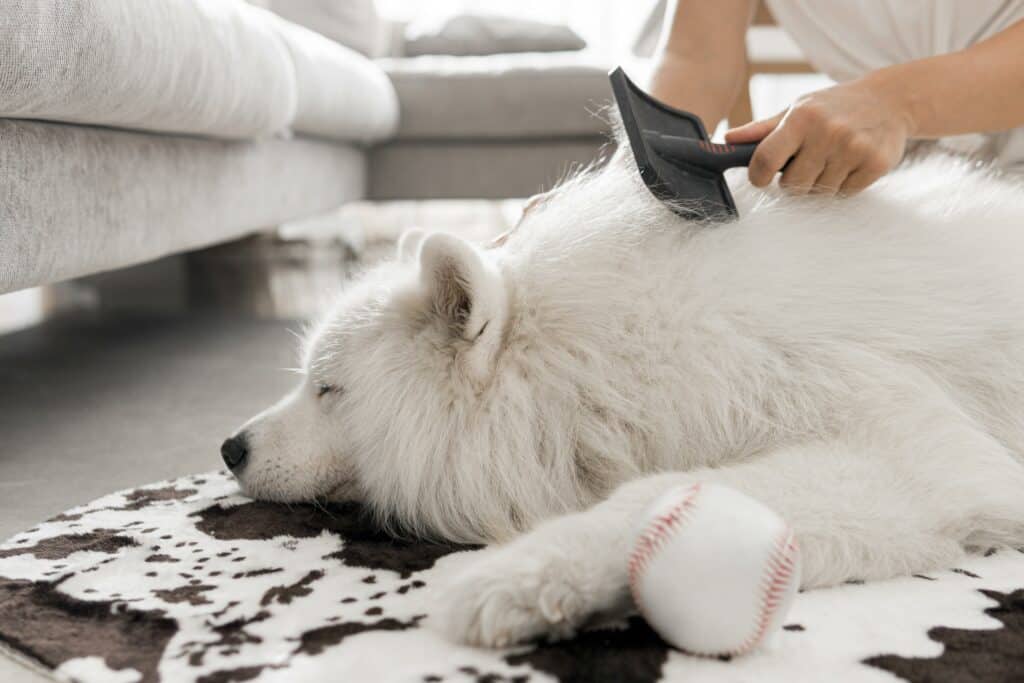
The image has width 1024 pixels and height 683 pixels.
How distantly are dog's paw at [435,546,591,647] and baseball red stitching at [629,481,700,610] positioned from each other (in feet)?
0.16

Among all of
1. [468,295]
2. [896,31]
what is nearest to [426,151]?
[896,31]

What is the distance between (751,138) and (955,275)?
342 mm

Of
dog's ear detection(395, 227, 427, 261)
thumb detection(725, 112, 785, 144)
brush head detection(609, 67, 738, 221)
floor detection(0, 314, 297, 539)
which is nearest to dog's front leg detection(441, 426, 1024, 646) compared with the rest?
brush head detection(609, 67, 738, 221)

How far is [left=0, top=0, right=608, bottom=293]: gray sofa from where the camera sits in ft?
4.84

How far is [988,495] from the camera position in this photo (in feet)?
3.54

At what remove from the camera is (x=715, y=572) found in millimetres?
823

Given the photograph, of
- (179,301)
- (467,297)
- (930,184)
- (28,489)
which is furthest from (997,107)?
(179,301)

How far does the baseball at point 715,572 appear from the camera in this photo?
0.83 meters

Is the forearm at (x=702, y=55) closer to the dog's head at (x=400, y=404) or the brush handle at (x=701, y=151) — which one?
the brush handle at (x=701, y=151)

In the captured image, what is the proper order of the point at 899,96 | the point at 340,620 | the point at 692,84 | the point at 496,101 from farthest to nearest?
1. the point at 496,101
2. the point at 692,84
3. the point at 899,96
4. the point at 340,620

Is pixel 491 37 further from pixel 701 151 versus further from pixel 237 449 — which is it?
pixel 237 449

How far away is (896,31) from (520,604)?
1.84 meters

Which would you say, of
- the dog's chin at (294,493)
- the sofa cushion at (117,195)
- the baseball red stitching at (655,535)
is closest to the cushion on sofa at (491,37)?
the sofa cushion at (117,195)

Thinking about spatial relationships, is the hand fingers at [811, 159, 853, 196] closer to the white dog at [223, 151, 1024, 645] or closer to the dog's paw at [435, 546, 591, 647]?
the white dog at [223, 151, 1024, 645]
